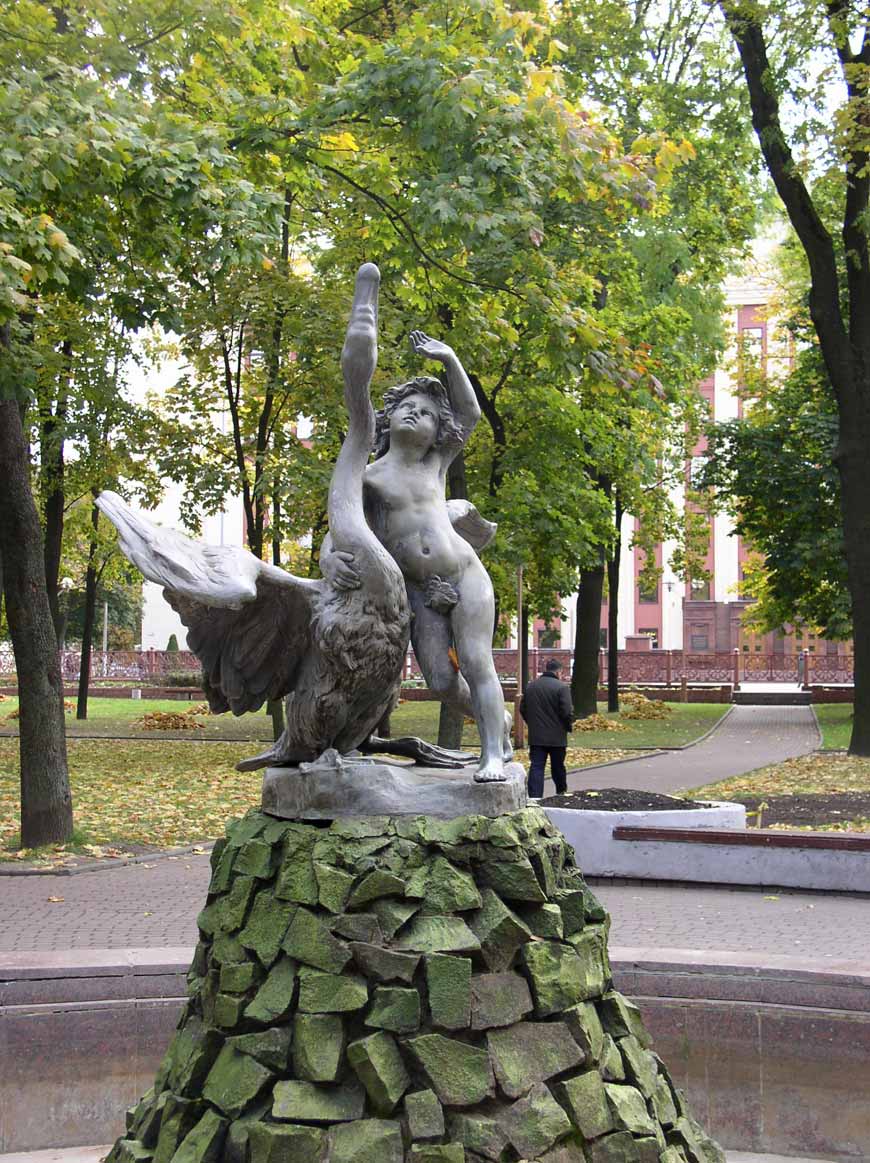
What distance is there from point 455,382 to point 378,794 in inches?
73.5

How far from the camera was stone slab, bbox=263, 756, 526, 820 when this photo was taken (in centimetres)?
500

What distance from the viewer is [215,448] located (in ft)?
69.8

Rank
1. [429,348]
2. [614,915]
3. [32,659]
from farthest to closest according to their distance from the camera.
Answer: [32,659]
[614,915]
[429,348]

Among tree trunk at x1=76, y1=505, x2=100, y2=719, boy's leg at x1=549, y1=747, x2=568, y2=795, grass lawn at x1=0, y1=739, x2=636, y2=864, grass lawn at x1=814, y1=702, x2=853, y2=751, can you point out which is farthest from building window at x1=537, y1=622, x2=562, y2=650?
boy's leg at x1=549, y1=747, x2=568, y2=795

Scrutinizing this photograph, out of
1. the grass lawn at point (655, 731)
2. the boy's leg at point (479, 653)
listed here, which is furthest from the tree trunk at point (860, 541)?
the boy's leg at point (479, 653)

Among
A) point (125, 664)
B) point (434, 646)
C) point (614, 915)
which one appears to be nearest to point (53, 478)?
point (614, 915)

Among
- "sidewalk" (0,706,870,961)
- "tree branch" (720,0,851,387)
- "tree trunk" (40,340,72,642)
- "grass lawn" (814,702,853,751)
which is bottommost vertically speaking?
"sidewalk" (0,706,870,961)

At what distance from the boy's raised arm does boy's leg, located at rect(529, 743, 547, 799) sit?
8.33 meters

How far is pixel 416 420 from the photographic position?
560cm

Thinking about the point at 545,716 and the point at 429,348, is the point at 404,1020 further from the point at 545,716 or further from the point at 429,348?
the point at 545,716

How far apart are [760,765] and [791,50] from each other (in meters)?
10.0

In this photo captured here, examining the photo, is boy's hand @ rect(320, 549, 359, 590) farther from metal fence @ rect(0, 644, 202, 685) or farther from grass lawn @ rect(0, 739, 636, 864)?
metal fence @ rect(0, 644, 202, 685)

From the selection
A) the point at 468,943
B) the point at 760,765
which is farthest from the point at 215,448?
the point at 468,943

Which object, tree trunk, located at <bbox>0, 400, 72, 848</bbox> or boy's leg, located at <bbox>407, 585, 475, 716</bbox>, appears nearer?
boy's leg, located at <bbox>407, 585, 475, 716</bbox>
